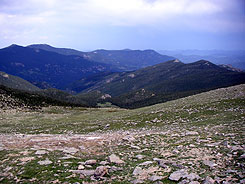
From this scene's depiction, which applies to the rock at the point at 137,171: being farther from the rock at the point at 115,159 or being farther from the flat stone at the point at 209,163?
the flat stone at the point at 209,163

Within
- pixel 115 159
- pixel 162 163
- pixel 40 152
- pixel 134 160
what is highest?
pixel 40 152

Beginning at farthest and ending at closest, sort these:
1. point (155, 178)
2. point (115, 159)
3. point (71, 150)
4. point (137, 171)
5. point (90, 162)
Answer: point (71, 150) → point (115, 159) → point (90, 162) → point (137, 171) → point (155, 178)

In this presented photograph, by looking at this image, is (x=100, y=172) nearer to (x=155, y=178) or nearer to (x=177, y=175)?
(x=155, y=178)

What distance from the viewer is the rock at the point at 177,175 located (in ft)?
33.9

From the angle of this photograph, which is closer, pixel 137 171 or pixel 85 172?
pixel 85 172

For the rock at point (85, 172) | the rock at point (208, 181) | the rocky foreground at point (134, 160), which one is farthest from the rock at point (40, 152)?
the rock at point (208, 181)

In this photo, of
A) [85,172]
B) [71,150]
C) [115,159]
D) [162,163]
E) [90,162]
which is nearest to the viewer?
[85,172]

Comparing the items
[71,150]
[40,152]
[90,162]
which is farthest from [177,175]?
[40,152]

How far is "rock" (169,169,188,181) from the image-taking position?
10.3 m

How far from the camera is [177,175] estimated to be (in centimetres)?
1062

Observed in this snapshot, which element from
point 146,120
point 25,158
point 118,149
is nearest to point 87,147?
point 118,149

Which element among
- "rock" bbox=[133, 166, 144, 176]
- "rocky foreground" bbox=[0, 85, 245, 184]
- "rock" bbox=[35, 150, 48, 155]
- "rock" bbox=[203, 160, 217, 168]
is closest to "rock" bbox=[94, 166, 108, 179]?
"rocky foreground" bbox=[0, 85, 245, 184]

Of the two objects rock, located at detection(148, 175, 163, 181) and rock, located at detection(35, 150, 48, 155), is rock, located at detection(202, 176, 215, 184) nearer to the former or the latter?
rock, located at detection(148, 175, 163, 181)

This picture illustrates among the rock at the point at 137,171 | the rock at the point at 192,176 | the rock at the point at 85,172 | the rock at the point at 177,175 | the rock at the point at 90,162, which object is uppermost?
the rock at the point at 192,176
